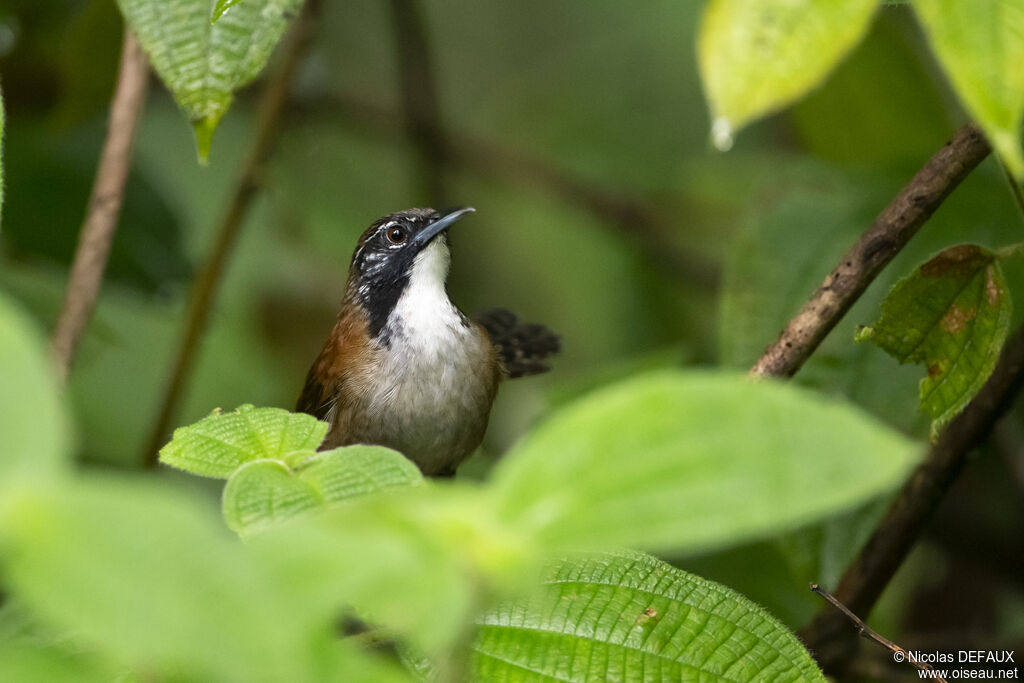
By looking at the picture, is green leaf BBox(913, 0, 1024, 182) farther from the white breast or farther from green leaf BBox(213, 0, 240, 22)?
the white breast

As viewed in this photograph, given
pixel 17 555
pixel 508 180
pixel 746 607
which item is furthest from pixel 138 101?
pixel 508 180

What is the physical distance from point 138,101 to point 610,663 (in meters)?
2.50

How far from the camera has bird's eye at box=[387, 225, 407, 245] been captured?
5.02 meters

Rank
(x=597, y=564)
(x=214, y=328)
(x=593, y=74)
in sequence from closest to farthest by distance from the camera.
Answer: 1. (x=597, y=564)
2. (x=214, y=328)
3. (x=593, y=74)

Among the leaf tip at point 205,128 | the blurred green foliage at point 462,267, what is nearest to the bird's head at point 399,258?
the blurred green foliage at point 462,267

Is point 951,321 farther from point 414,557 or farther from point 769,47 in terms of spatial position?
point 414,557

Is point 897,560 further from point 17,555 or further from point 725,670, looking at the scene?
point 17,555

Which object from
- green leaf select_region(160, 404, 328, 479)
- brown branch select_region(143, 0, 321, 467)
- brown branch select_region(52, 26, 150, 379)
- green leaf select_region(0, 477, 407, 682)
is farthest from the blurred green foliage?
brown branch select_region(52, 26, 150, 379)

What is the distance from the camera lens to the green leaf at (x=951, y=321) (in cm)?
203

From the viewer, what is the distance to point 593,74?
8547 mm

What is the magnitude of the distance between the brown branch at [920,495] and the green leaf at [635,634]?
1.09 metres

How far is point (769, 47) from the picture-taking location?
1.35 metres

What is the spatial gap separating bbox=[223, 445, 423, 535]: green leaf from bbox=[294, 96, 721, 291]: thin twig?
5085mm

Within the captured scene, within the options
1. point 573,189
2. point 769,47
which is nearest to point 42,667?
point 769,47
